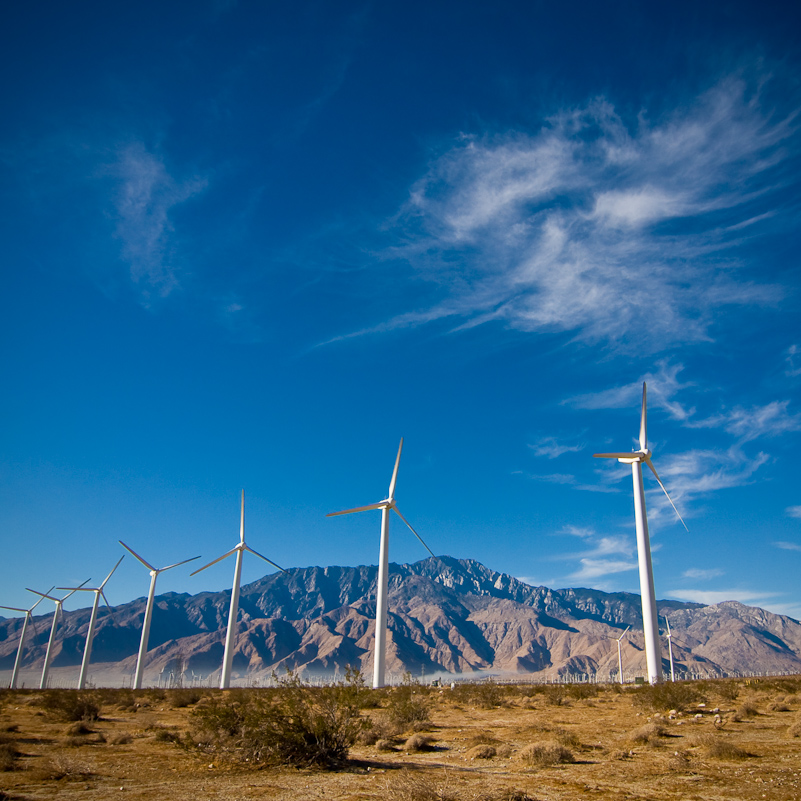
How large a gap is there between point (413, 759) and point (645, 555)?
42.0 meters

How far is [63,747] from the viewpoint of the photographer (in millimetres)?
20484

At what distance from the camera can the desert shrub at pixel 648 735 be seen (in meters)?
20.2

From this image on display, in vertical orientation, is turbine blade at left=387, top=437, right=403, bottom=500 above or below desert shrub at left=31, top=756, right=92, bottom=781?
above

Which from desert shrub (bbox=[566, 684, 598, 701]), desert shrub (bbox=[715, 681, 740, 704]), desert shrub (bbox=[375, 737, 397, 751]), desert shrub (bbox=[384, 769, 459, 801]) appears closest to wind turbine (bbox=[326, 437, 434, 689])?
desert shrub (bbox=[566, 684, 598, 701])

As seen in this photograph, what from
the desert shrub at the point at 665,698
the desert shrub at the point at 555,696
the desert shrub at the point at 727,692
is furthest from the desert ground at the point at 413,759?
the desert shrub at the point at 555,696

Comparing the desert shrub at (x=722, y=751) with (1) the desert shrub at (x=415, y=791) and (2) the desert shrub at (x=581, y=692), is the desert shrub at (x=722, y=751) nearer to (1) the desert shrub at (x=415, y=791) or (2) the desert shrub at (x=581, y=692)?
(1) the desert shrub at (x=415, y=791)

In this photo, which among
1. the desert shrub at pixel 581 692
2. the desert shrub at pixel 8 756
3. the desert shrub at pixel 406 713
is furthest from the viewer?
the desert shrub at pixel 581 692

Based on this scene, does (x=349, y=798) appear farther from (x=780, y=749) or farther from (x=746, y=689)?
(x=746, y=689)

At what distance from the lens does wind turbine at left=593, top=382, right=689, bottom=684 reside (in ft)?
159

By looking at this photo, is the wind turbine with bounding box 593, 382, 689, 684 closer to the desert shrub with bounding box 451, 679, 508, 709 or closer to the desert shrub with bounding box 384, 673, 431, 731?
the desert shrub with bounding box 451, 679, 508, 709

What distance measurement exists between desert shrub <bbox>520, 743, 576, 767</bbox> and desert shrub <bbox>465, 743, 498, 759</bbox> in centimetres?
107

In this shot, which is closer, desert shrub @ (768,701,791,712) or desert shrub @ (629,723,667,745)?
desert shrub @ (629,723,667,745)

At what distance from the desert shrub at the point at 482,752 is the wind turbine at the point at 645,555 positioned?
32.2 meters

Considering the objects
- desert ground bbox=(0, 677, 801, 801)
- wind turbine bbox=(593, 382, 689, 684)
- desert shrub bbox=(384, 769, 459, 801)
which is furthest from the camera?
wind turbine bbox=(593, 382, 689, 684)
